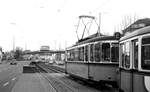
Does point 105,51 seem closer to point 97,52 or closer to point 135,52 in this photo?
point 97,52

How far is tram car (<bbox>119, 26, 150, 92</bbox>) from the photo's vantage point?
9.18 m

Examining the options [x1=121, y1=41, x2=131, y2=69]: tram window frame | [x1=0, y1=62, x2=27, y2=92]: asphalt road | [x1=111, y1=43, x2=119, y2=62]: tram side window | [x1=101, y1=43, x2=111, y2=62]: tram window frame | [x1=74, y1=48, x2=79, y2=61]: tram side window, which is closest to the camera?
[x1=121, y1=41, x2=131, y2=69]: tram window frame

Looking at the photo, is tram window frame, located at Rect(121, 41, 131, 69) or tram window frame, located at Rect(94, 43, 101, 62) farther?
tram window frame, located at Rect(94, 43, 101, 62)

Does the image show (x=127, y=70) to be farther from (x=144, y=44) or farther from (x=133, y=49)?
(x=144, y=44)

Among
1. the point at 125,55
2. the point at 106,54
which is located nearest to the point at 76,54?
the point at 106,54

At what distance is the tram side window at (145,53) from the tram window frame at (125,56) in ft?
5.48

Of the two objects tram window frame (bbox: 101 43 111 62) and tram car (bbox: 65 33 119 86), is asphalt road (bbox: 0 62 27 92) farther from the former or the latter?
tram window frame (bbox: 101 43 111 62)

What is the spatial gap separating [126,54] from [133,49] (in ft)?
3.76

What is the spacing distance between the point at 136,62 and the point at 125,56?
5.87 ft

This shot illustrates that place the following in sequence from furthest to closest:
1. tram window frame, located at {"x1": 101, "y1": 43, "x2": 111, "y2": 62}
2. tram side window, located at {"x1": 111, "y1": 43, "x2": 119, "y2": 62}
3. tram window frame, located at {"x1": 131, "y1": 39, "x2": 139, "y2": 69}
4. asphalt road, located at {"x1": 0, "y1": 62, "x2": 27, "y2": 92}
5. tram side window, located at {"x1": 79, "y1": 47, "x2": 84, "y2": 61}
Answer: tram side window, located at {"x1": 79, "y1": 47, "x2": 84, "y2": 61} < asphalt road, located at {"x1": 0, "y1": 62, "x2": 27, "y2": 92} < tram window frame, located at {"x1": 101, "y1": 43, "x2": 111, "y2": 62} < tram side window, located at {"x1": 111, "y1": 43, "x2": 119, "y2": 62} < tram window frame, located at {"x1": 131, "y1": 39, "x2": 139, "y2": 69}

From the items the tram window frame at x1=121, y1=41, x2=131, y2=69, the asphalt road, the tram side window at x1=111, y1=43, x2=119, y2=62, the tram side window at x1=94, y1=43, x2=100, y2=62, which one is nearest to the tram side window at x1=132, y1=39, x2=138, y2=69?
the tram window frame at x1=121, y1=41, x2=131, y2=69

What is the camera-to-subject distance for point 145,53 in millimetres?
9320

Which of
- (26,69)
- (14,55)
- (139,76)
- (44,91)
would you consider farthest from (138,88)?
(14,55)

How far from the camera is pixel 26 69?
38.4 m
